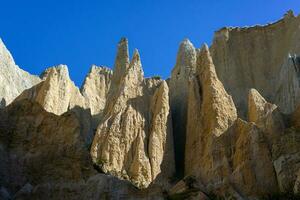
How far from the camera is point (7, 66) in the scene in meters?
54.3

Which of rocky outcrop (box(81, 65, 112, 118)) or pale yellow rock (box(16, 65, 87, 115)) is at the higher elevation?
rocky outcrop (box(81, 65, 112, 118))

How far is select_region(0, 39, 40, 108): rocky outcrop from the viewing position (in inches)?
2004

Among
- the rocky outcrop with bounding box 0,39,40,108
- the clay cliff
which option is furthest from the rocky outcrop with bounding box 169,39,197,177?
the rocky outcrop with bounding box 0,39,40,108

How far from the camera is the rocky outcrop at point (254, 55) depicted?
50.7 metres

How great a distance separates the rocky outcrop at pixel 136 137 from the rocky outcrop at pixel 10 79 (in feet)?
28.9

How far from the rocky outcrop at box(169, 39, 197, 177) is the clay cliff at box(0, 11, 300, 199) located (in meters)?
0.09

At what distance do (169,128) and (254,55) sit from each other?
14.3 m

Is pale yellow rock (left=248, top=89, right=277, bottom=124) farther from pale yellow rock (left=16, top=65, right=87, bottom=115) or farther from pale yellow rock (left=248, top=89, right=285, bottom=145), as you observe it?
pale yellow rock (left=16, top=65, right=87, bottom=115)

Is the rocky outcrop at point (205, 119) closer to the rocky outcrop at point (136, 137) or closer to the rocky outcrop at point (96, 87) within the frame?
the rocky outcrop at point (136, 137)

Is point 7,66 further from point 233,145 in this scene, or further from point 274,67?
point 233,145

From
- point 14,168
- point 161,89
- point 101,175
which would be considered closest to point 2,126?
point 14,168

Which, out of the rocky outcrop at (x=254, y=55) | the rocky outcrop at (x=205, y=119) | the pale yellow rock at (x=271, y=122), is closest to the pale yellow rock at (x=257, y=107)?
the pale yellow rock at (x=271, y=122)

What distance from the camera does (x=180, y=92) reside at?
48.8m

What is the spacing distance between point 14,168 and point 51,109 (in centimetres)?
2063
